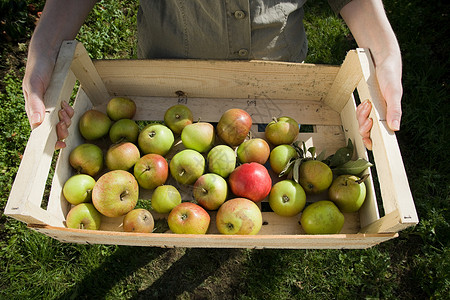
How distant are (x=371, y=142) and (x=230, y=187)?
2.65 ft

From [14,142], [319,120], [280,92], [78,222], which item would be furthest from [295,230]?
[14,142]

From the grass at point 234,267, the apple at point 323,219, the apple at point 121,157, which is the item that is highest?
the apple at point 121,157

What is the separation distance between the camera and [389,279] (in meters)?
2.82

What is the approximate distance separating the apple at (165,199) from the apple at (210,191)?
113 millimetres

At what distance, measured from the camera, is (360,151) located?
197cm

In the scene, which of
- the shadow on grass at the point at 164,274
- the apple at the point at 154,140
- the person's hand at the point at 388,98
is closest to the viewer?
the person's hand at the point at 388,98

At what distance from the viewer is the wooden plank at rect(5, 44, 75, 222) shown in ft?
4.73

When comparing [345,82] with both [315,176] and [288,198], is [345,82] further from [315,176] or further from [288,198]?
[288,198]

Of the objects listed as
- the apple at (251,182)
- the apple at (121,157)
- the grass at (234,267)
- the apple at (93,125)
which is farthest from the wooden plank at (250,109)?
the grass at (234,267)

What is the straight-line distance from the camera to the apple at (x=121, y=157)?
6.30 ft

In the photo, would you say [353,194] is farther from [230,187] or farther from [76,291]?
[76,291]

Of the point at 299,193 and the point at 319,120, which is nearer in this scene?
the point at 299,193

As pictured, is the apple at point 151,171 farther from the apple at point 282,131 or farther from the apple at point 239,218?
the apple at point 282,131

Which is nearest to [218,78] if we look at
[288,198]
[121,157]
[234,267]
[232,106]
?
[232,106]
